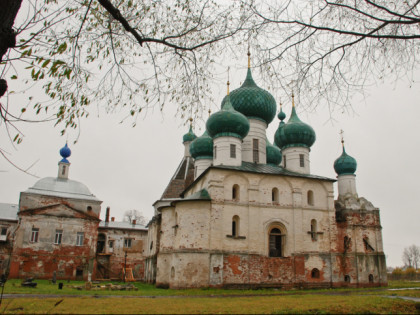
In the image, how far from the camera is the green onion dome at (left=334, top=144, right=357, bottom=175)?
25.1 m

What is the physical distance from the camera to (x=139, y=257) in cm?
3606

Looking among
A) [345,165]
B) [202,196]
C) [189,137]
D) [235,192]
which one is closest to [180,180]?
[189,137]

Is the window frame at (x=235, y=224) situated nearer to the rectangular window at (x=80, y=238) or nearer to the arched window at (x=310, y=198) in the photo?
the arched window at (x=310, y=198)

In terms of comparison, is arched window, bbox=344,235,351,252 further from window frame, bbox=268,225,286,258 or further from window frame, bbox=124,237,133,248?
window frame, bbox=124,237,133,248

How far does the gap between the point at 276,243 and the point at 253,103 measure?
9706mm

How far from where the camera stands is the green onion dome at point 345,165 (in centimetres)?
2512

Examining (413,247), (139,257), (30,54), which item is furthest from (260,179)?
(413,247)

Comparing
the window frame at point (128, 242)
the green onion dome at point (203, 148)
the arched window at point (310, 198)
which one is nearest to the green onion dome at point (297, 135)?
the arched window at point (310, 198)

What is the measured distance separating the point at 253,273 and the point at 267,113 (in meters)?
11.2

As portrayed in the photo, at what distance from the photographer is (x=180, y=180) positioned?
98.2 feet

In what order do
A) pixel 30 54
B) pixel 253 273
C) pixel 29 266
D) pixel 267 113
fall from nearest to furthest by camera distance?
pixel 30 54
pixel 253 273
pixel 267 113
pixel 29 266

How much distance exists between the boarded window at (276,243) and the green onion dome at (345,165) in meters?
8.02

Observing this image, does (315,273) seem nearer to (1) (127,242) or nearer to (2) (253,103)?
(2) (253,103)

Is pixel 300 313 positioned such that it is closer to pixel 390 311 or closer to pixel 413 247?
pixel 390 311
